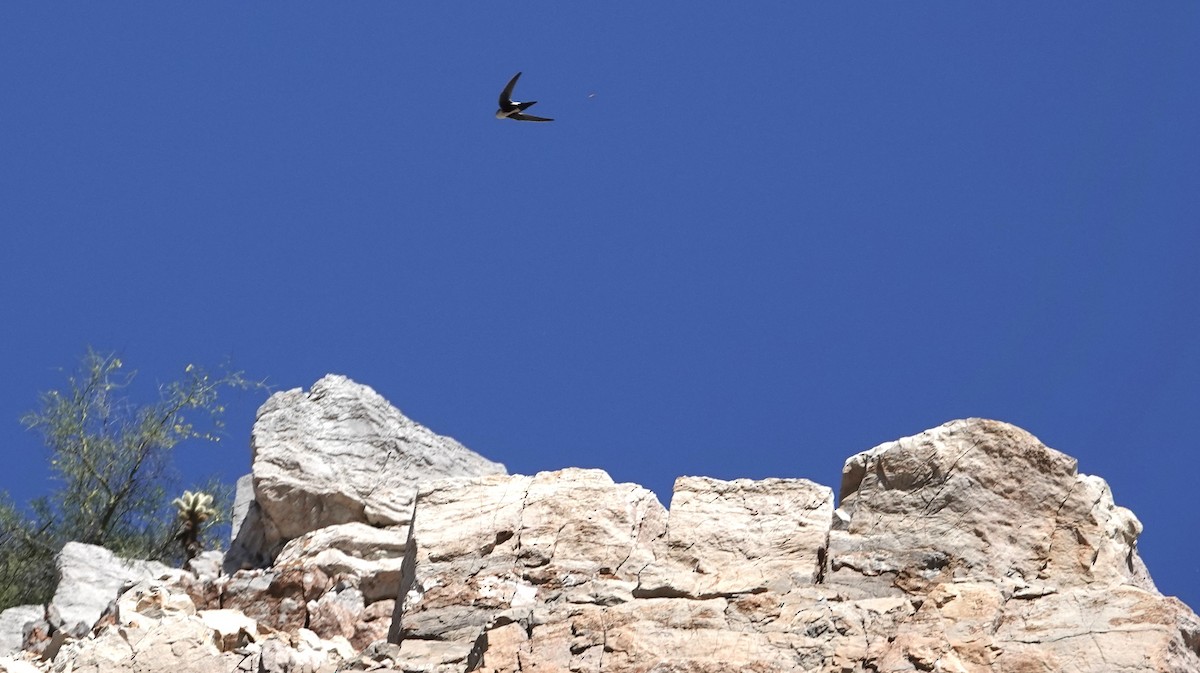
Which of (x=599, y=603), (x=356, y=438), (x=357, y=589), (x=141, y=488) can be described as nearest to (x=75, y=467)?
(x=141, y=488)

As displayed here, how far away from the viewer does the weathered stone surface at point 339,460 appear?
1631 cm

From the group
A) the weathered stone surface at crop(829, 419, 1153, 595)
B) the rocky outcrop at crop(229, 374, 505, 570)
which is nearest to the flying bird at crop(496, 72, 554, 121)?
the rocky outcrop at crop(229, 374, 505, 570)

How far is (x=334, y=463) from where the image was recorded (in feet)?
55.2

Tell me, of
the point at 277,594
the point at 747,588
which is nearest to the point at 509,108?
the point at 277,594

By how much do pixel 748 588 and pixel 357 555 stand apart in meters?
4.69

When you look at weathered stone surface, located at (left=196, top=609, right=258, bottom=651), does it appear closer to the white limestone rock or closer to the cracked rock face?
the cracked rock face

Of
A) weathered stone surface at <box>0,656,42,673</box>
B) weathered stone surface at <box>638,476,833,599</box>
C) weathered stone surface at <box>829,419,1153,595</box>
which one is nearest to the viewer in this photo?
weathered stone surface at <box>829,419,1153,595</box>

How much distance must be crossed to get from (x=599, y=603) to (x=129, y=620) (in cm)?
328

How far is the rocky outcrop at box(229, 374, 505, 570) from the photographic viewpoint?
16312 mm

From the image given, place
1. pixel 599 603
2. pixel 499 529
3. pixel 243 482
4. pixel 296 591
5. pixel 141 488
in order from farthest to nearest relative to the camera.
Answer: pixel 141 488 → pixel 243 482 → pixel 296 591 → pixel 499 529 → pixel 599 603

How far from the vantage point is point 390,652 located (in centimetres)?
1189

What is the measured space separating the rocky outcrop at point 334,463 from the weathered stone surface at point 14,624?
206cm

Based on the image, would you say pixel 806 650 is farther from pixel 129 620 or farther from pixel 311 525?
pixel 311 525

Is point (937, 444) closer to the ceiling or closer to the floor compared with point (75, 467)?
closer to the floor
